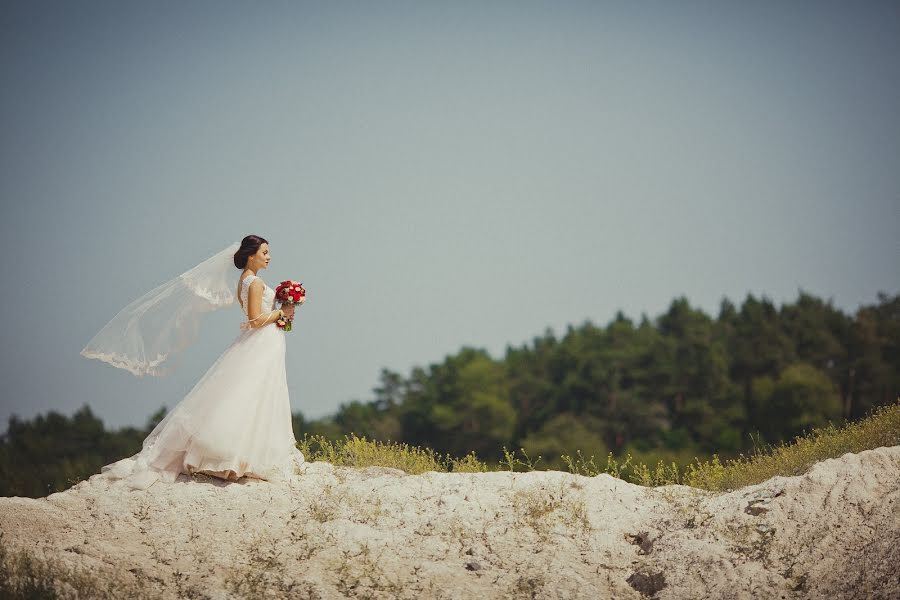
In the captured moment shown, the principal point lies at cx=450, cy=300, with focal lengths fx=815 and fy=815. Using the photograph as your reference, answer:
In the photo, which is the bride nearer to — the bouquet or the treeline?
the bouquet

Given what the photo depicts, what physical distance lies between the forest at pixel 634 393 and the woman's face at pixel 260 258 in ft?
164

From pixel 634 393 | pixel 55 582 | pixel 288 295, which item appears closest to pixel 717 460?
pixel 288 295

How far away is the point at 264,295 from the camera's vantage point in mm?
12984

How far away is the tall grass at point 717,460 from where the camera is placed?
13039 mm

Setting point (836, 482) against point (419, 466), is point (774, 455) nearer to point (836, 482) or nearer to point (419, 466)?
point (836, 482)

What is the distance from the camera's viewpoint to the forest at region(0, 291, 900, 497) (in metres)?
70.4

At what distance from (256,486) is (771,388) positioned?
7370 centimetres

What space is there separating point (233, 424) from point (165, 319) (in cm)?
246

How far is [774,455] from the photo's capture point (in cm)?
1449

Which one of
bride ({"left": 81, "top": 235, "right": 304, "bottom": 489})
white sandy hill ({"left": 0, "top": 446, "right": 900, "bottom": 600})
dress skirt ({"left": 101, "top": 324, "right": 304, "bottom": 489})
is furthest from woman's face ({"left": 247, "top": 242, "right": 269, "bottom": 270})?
white sandy hill ({"left": 0, "top": 446, "right": 900, "bottom": 600})

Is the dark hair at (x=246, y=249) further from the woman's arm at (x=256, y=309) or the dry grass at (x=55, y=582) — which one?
the dry grass at (x=55, y=582)

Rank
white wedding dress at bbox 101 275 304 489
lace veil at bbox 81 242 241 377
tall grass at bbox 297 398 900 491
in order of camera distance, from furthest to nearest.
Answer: lace veil at bbox 81 242 241 377 < tall grass at bbox 297 398 900 491 < white wedding dress at bbox 101 275 304 489

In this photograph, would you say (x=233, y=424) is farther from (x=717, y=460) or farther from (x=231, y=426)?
(x=717, y=460)

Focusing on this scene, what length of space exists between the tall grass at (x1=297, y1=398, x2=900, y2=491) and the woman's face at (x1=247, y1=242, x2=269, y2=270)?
3643mm
